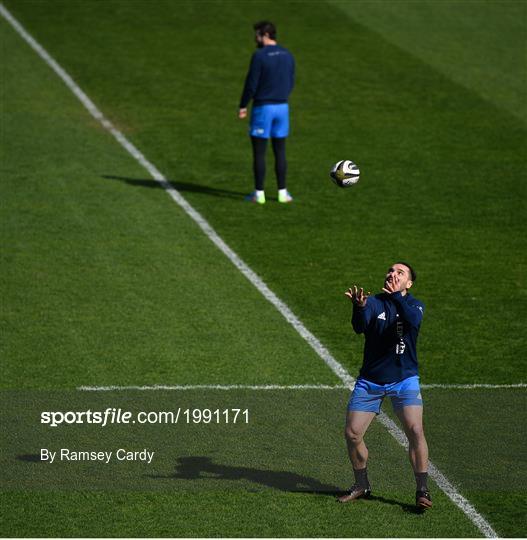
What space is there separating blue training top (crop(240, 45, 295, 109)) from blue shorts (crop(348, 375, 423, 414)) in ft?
29.5

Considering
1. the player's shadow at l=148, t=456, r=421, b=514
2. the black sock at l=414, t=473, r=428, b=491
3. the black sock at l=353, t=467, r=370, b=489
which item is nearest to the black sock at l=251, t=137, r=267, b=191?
the player's shadow at l=148, t=456, r=421, b=514

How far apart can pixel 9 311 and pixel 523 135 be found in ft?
37.2

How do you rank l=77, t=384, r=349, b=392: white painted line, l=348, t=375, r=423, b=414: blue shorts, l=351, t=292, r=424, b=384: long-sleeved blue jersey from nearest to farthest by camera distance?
l=351, t=292, r=424, b=384: long-sleeved blue jersey, l=348, t=375, r=423, b=414: blue shorts, l=77, t=384, r=349, b=392: white painted line

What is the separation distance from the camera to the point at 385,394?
11.0 m

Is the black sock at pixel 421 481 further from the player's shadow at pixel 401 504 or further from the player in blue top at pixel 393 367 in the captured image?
the player's shadow at pixel 401 504

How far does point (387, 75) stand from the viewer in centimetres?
2738

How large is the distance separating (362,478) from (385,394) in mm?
799

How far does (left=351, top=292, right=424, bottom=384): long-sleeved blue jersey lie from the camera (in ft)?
35.6

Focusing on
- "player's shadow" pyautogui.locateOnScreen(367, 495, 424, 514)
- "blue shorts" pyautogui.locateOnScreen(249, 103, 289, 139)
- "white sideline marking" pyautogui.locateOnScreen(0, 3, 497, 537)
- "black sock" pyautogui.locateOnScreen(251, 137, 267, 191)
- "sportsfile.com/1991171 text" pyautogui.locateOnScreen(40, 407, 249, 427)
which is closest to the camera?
"player's shadow" pyautogui.locateOnScreen(367, 495, 424, 514)

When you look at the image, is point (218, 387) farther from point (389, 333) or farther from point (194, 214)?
point (194, 214)

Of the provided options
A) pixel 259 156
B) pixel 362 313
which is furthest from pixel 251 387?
pixel 259 156

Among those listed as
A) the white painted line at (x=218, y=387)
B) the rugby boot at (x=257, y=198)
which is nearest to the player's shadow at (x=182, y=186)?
the rugby boot at (x=257, y=198)

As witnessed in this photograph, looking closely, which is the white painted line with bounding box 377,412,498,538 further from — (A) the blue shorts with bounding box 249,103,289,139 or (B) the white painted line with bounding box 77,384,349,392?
(A) the blue shorts with bounding box 249,103,289,139

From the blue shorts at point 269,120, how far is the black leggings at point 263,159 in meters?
0.12
